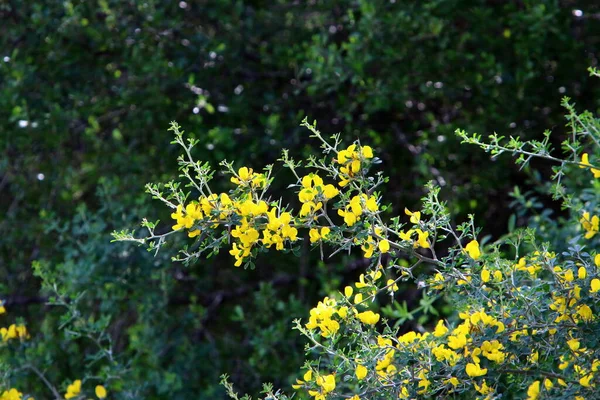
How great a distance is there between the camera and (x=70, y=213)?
4219 mm

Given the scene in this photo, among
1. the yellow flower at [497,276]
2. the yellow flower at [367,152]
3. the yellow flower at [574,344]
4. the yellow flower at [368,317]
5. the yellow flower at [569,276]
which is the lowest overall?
the yellow flower at [368,317]

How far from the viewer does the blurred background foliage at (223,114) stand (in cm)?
353

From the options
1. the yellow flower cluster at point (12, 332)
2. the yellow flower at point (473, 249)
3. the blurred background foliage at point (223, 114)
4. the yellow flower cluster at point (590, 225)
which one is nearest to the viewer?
the yellow flower at point (473, 249)

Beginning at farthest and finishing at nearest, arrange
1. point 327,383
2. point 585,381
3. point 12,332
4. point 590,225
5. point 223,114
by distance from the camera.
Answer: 1. point 223,114
2. point 12,332
3. point 590,225
4. point 327,383
5. point 585,381

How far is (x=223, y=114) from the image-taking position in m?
3.94

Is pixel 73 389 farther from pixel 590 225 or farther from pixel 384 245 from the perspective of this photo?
pixel 590 225

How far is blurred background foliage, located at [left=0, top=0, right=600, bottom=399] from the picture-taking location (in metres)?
3.53

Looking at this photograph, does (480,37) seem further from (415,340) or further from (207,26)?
(415,340)

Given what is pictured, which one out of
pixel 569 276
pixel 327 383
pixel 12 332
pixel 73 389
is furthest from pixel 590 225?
pixel 12 332

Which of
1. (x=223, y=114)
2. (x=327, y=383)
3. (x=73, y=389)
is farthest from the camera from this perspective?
(x=223, y=114)

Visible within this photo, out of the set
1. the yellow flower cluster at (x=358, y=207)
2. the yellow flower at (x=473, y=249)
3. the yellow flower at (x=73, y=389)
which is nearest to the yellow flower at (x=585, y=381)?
the yellow flower at (x=473, y=249)

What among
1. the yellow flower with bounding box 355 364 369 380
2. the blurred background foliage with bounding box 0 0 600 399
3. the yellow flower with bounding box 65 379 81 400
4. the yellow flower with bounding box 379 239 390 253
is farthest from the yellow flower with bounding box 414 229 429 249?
the blurred background foliage with bounding box 0 0 600 399

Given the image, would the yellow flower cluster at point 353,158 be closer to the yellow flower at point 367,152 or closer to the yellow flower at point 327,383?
the yellow flower at point 367,152

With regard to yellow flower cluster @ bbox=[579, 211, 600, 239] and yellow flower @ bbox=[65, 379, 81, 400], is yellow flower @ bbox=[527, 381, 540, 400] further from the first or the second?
yellow flower @ bbox=[65, 379, 81, 400]
